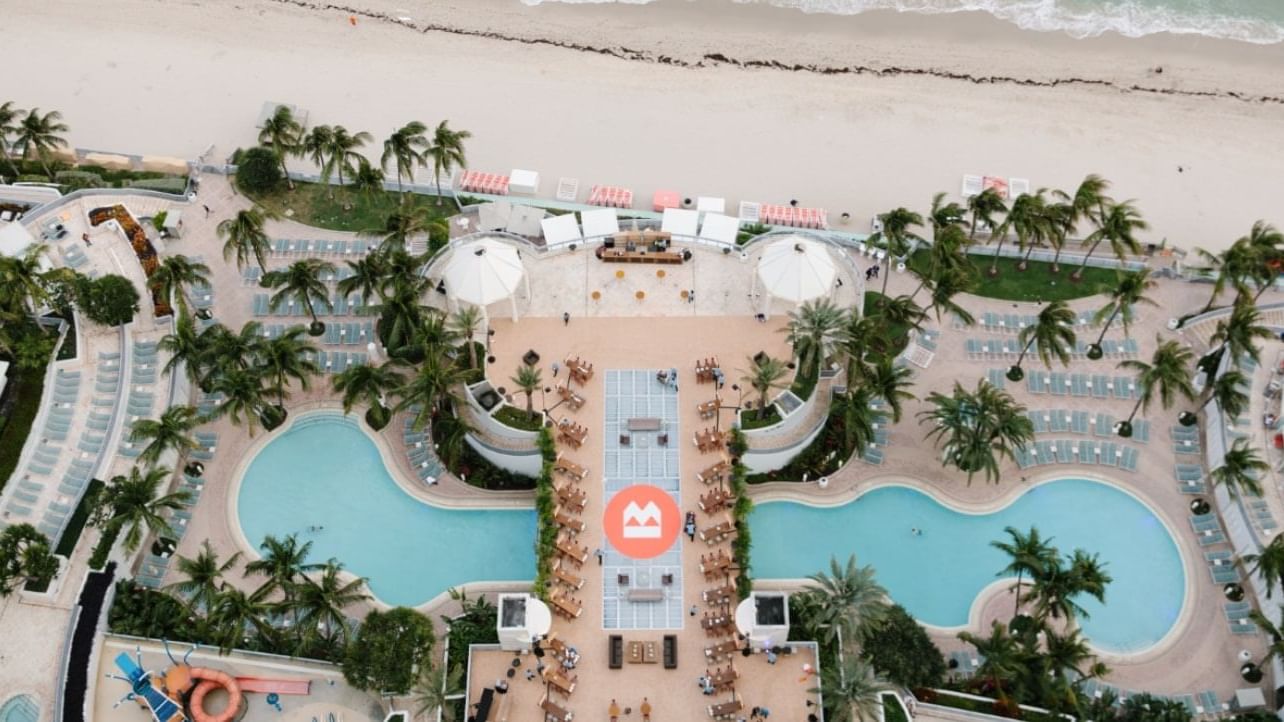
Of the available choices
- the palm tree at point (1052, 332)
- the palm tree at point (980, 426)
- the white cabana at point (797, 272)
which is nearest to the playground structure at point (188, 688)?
the white cabana at point (797, 272)

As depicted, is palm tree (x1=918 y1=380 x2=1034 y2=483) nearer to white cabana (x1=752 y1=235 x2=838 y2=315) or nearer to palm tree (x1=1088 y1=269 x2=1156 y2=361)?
white cabana (x1=752 y1=235 x2=838 y2=315)

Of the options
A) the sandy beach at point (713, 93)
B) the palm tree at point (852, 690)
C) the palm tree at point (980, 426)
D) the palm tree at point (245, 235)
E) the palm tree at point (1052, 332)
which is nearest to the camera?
the palm tree at point (852, 690)

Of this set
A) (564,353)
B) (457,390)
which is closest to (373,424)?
(457,390)

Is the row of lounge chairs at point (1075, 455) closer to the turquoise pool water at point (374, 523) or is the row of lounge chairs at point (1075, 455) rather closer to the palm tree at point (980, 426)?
the palm tree at point (980, 426)

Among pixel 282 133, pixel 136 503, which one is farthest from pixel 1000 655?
pixel 282 133

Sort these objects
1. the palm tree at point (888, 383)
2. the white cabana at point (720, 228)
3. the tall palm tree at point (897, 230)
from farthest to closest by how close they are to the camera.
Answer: the white cabana at point (720, 228) < the tall palm tree at point (897, 230) < the palm tree at point (888, 383)

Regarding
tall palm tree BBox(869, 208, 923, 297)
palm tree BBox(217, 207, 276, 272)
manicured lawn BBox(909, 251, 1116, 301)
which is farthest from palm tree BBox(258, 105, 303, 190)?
manicured lawn BBox(909, 251, 1116, 301)

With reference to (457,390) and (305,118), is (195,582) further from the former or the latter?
(305,118)
